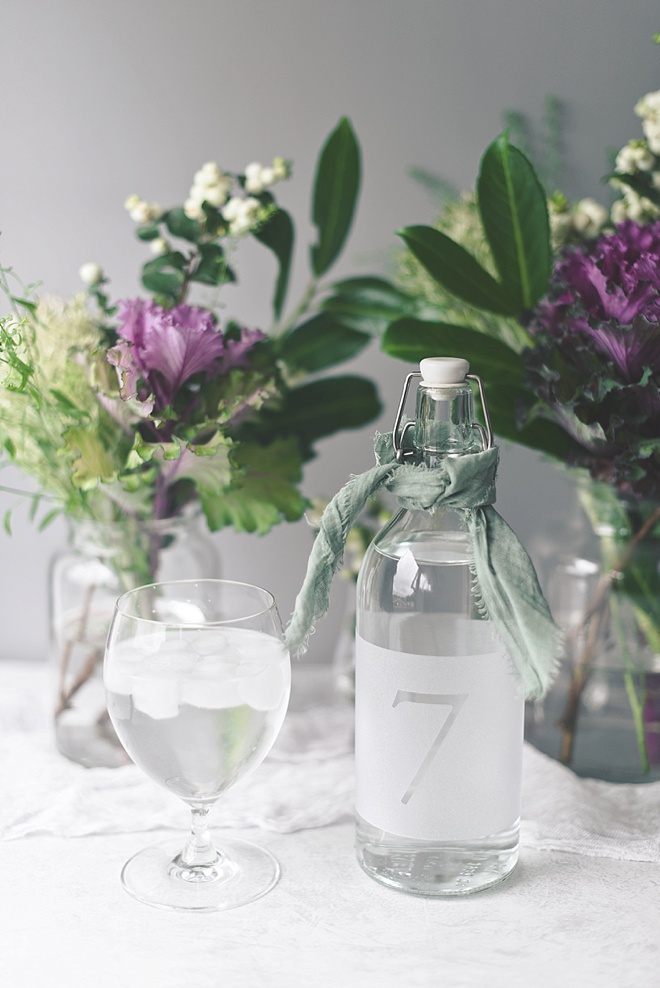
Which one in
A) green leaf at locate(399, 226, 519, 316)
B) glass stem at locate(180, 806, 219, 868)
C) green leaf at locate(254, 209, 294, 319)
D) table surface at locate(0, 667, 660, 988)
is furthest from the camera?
green leaf at locate(254, 209, 294, 319)

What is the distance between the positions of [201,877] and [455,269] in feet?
1.63

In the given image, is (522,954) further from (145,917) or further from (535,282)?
(535,282)

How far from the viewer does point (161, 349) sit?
0.77 meters

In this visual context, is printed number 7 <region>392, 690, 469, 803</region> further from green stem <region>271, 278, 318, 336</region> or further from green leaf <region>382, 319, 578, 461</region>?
green stem <region>271, 278, 318, 336</region>

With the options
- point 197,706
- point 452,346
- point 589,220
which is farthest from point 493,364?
point 197,706

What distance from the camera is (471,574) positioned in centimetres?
69

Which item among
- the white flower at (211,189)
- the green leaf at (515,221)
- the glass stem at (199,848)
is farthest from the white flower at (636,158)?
the glass stem at (199,848)

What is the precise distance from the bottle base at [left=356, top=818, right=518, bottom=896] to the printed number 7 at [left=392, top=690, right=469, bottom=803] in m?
0.05

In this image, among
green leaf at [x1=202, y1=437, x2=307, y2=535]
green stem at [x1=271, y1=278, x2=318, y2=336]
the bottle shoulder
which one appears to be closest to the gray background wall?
green stem at [x1=271, y1=278, x2=318, y2=336]

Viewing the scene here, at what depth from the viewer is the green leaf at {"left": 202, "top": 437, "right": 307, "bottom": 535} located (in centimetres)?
87

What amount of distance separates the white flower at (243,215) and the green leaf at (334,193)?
0.12 metres

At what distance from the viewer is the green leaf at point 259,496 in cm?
87

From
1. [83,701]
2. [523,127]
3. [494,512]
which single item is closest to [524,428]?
[494,512]

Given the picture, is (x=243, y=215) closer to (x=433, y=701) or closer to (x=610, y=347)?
(x=610, y=347)
